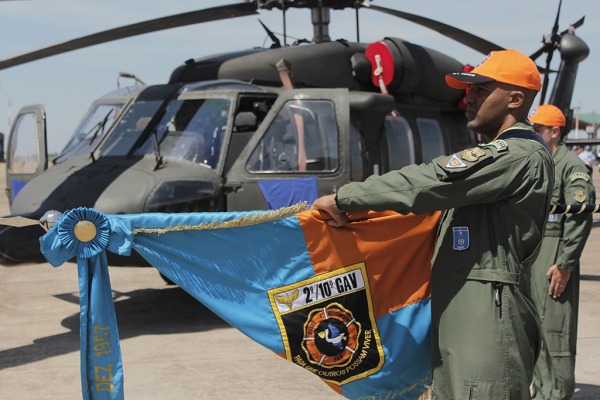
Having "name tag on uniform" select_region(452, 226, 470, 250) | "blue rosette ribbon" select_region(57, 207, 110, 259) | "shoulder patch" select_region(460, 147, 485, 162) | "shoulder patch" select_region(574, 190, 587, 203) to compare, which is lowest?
"shoulder patch" select_region(574, 190, 587, 203)

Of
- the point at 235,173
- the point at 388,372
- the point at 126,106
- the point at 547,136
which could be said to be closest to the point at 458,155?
the point at 388,372

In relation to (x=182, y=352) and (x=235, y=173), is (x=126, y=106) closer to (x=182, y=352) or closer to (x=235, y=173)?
(x=235, y=173)

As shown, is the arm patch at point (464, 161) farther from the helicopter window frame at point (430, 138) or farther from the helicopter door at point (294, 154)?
the helicopter window frame at point (430, 138)

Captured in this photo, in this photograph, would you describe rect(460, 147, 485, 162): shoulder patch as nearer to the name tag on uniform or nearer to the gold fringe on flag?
the name tag on uniform

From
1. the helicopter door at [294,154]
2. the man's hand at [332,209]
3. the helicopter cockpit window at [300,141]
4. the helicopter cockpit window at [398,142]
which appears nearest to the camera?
the man's hand at [332,209]

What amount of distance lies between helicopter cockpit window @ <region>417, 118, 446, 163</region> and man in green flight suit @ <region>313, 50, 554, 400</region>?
19.8ft

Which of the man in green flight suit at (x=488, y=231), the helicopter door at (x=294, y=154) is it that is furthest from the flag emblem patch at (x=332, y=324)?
the helicopter door at (x=294, y=154)

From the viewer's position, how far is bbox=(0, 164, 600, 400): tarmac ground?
5141 mm

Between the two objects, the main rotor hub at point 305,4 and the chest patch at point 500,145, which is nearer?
the chest patch at point 500,145

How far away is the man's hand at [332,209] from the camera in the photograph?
3172 mm

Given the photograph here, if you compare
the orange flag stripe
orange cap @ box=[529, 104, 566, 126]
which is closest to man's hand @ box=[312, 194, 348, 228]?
the orange flag stripe

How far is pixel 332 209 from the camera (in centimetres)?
319

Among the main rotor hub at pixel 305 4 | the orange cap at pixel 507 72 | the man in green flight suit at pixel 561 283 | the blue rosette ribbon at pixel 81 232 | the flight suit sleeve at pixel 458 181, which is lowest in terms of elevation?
the man in green flight suit at pixel 561 283

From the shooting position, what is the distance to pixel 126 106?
7715mm
